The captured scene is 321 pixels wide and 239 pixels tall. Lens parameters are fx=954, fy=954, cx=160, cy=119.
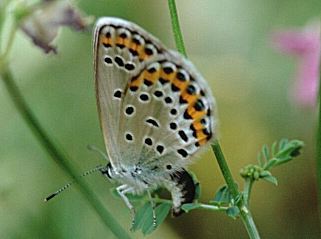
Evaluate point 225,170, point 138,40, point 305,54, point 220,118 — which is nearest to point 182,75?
point 138,40

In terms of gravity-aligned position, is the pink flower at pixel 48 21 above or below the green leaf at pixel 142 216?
above

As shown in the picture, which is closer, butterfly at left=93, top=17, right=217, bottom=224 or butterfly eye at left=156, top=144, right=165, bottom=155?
butterfly at left=93, top=17, right=217, bottom=224

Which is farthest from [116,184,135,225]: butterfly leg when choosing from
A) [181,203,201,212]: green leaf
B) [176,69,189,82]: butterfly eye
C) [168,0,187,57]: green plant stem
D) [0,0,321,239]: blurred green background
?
[0,0,321,239]: blurred green background

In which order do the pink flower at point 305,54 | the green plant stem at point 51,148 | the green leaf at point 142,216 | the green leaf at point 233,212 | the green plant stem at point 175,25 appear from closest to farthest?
the green plant stem at point 175,25 < the green leaf at point 233,212 < the green plant stem at point 51,148 < the green leaf at point 142,216 < the pink flower at point 305,54

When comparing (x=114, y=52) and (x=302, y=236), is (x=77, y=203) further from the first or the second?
(x=114, y=52)

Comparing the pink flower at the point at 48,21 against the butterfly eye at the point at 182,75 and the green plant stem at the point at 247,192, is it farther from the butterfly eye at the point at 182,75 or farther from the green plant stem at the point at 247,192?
the green plant stem at the point at 247,192

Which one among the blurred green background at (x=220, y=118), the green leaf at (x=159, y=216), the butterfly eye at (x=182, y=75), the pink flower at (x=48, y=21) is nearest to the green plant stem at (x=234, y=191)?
the butterfly eye at (x=182, y=75)

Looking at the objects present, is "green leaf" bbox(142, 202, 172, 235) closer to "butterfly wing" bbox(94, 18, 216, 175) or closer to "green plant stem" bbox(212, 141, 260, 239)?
"butterfly wing" bbox(94, 18, 216, 175)
